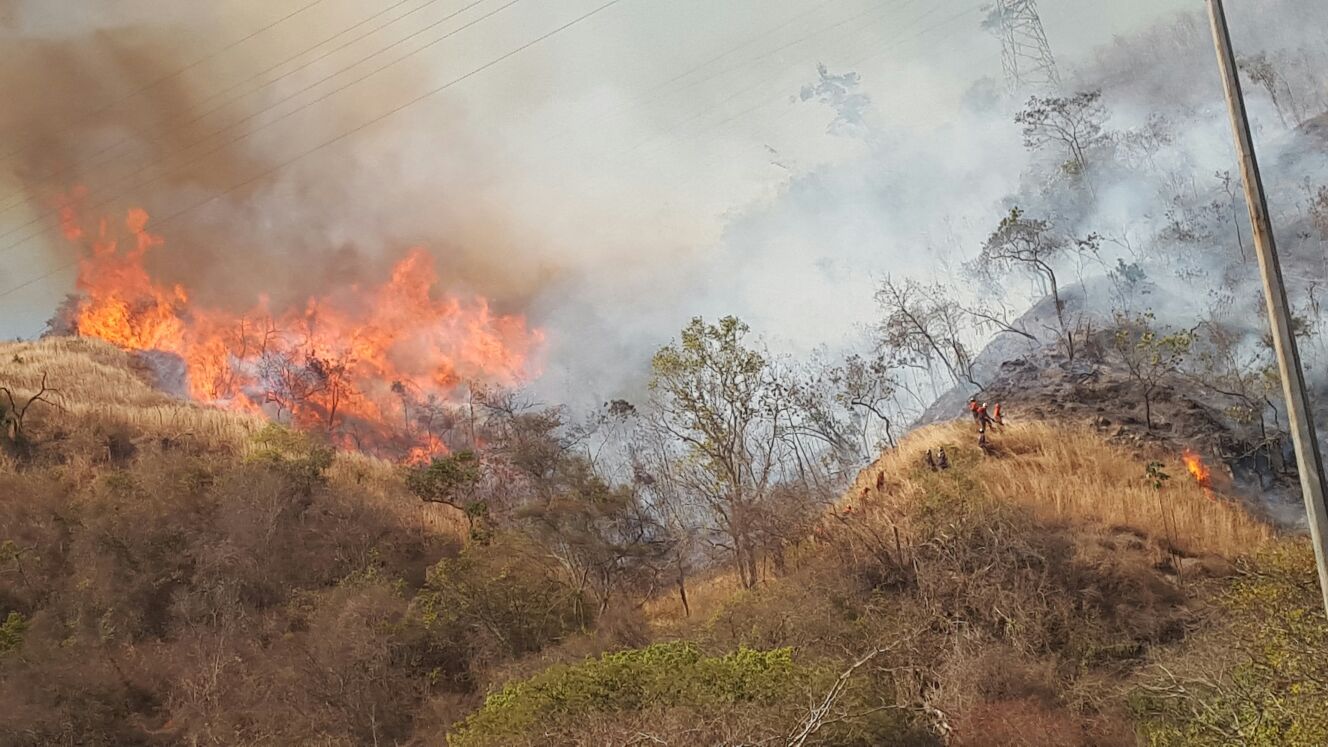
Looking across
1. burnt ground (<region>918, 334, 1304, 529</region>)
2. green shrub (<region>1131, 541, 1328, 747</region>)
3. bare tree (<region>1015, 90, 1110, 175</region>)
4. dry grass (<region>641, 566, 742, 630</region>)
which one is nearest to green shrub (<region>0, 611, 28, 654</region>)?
dry grass (<region>641, 566, 742, 630</region>)

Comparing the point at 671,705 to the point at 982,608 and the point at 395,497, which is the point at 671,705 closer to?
the point at 982,608

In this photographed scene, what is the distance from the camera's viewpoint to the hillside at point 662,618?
427 inches

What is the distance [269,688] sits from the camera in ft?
52.2

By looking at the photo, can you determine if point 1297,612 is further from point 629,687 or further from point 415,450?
point 415,450

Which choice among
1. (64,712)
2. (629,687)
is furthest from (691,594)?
(64,712)

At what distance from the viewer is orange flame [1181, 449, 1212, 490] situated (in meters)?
20.0

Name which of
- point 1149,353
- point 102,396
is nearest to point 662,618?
point 1149,353

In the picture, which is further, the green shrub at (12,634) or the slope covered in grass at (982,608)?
the green shrub at (12,634)

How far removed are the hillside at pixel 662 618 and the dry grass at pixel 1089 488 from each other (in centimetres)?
9

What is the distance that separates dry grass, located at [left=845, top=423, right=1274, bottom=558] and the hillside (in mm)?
90

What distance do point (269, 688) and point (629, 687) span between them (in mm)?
8898

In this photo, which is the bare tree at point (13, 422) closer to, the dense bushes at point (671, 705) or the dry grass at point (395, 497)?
the dry grass at point (395, 497)

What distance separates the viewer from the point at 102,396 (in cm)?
3359

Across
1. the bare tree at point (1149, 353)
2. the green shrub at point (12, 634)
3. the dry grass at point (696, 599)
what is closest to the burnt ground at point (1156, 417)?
the bare tree at point (1149, 353)
